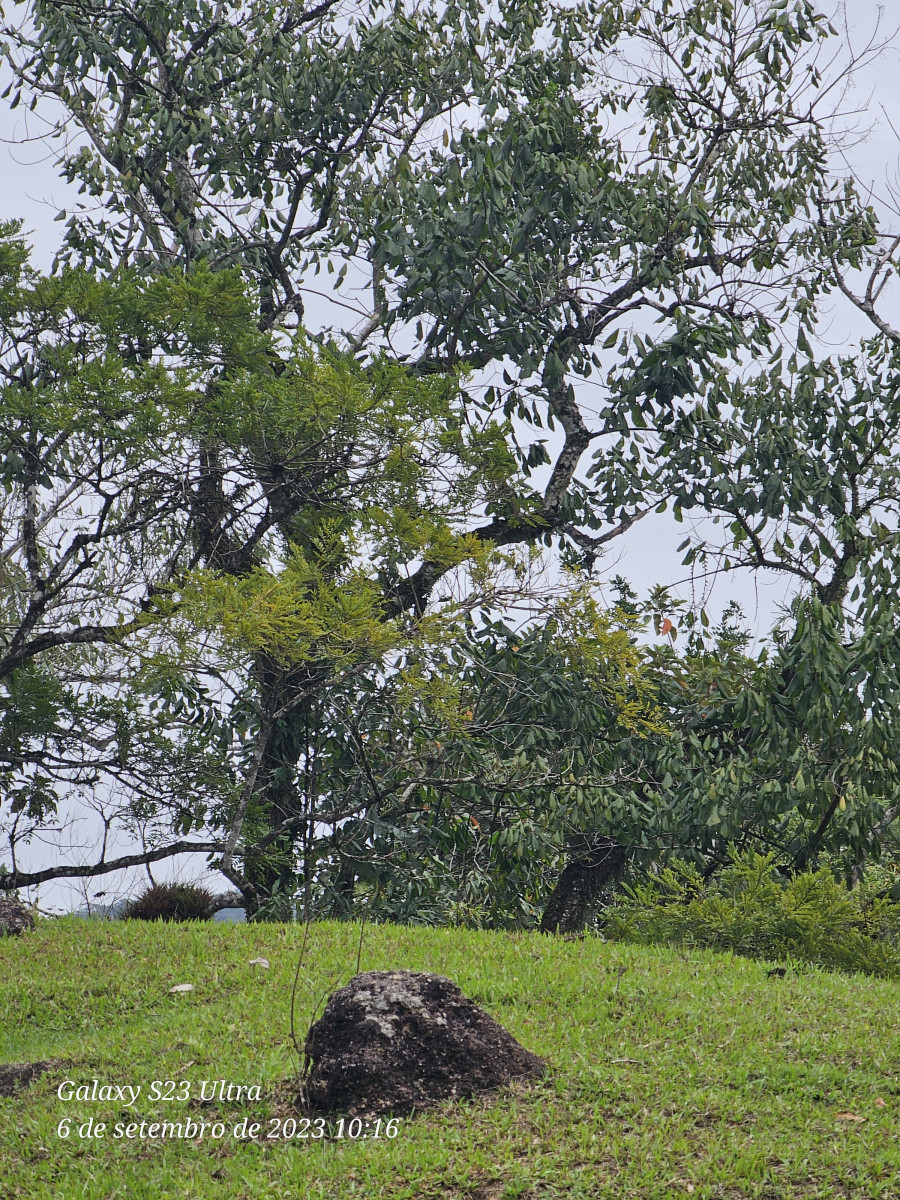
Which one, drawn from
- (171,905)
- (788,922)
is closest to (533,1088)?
(788,922)

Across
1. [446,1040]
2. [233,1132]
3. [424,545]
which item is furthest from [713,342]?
[233,1132]

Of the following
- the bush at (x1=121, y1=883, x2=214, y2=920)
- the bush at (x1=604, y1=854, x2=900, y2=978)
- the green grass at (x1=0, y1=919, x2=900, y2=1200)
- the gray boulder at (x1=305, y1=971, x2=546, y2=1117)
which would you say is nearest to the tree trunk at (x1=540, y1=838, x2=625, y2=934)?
the bush at (x1=604, y1=854, x2=900, y2=978)

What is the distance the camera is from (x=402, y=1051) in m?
5.40

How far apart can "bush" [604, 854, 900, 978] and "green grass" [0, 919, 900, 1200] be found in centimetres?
56

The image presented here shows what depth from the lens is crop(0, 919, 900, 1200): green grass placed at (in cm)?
469

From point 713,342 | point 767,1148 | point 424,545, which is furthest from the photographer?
point 713,342

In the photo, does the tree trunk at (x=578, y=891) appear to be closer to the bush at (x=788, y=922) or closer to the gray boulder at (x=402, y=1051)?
the bush at (x=788, y=922)

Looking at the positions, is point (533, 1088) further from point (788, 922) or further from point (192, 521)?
point (192, 521)

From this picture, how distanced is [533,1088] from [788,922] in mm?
3870

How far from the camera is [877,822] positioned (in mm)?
10422

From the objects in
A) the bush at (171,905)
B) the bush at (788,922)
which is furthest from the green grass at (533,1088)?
the bush at (171,905)

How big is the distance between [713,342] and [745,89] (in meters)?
3.37

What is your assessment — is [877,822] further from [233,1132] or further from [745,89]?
[745,89]

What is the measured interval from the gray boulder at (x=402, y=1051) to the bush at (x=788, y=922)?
3.54 metres
